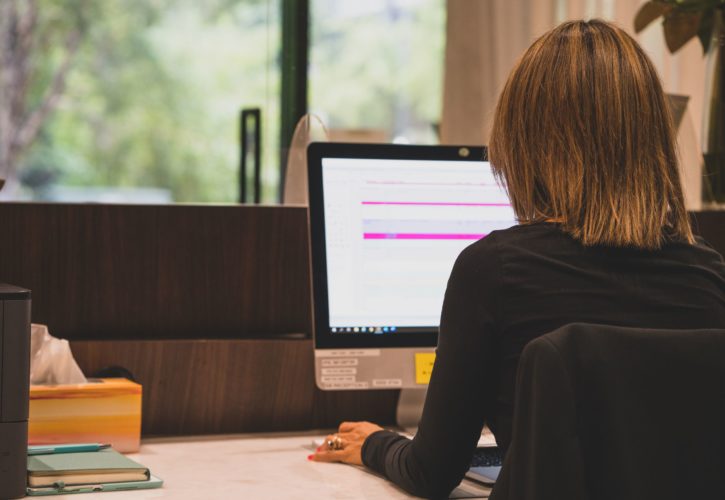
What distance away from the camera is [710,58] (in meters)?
1.91

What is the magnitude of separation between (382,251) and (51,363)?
0.51m

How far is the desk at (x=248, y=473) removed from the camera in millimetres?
1205

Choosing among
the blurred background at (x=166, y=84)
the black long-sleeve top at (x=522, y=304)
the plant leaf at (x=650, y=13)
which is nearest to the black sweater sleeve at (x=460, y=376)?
the black long-sleeve top at (x=522, y=304)

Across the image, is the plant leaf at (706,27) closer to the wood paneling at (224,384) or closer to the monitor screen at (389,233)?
the monitor screen at (389,233)

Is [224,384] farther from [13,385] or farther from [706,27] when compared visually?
[706,27]

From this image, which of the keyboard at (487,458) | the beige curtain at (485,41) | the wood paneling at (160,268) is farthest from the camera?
the beige curtain at (485,41)

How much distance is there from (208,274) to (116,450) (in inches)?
13.1

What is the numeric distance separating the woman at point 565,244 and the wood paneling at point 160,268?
0.53 metres

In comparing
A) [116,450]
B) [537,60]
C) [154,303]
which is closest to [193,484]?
[116,450]

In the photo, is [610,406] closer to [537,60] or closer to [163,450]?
[537,60]

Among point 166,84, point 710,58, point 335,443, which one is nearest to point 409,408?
point 335,443

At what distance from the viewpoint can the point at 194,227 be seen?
62.7 inches

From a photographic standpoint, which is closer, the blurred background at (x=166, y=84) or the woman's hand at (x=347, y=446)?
the woman's hand at (x=347, y=446)

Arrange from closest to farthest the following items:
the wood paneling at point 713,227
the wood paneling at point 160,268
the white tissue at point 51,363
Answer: the white tissue at point 51,363, the wood paneling at point 160,268, the wood paneling at point 713,227
